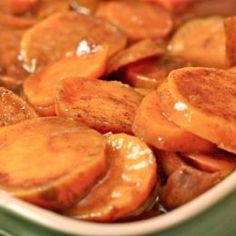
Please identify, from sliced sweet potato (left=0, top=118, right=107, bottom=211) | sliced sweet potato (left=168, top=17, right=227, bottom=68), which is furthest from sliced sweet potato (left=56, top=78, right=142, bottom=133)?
sliced sweet potato (left=168, top=17, right=227, bottom=68)

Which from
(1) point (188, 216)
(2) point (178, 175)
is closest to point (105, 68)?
(2) point (178, 175)

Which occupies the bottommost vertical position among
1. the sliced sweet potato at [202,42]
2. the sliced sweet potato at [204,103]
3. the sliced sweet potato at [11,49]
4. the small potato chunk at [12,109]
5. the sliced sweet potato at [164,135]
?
the sliced sweet potato at [11,49]

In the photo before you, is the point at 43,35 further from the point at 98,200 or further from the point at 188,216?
the point at 188,216

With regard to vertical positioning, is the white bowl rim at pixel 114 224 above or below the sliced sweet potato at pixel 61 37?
above

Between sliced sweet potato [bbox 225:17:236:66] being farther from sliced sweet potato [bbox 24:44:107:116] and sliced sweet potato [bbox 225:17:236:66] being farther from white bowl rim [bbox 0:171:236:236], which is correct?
white bowl rim [bbox 0:171:236:236]

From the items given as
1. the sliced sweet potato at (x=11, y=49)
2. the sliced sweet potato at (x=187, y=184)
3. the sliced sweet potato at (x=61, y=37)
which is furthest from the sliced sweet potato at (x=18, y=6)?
the sliced sweet potato at (x=187, y=184)

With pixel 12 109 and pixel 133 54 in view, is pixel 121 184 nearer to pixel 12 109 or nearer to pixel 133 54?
pixel 12 109

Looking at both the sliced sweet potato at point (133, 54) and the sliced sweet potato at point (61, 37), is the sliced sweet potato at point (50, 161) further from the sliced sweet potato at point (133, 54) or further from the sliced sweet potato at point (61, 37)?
A: the sliced sweet potato at point (61, 37)
